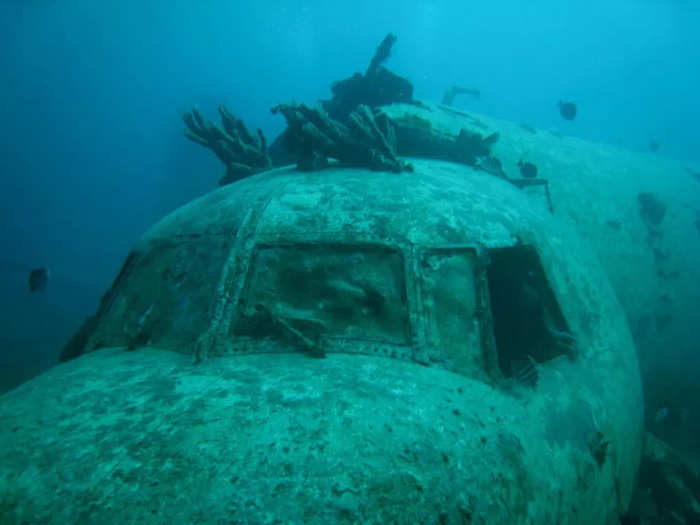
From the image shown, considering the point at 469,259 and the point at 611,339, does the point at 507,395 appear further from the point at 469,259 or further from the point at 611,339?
the point at 611,339

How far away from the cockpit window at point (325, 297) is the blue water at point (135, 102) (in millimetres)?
17711

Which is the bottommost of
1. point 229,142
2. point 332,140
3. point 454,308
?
point 454,308

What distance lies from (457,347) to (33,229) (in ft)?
242

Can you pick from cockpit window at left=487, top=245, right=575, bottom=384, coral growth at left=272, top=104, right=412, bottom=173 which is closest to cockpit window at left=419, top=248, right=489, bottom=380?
cockpit window at left=487, top=245, right=575, bottom=384

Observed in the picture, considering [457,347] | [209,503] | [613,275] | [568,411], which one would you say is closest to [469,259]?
[457,347]

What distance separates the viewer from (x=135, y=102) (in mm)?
62281

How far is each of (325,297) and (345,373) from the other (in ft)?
2.34

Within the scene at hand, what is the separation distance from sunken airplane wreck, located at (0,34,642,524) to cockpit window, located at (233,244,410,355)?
13mm

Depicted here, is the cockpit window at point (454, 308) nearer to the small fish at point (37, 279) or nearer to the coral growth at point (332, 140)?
the coral growth at point (332, 140)

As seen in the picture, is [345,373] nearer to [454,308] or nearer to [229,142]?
[454,308]

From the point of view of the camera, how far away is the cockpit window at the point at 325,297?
252 centimetres

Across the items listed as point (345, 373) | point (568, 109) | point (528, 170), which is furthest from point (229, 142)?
→ point (568, 109)

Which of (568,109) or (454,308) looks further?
(568,109)

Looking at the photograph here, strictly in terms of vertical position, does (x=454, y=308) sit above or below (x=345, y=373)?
above
